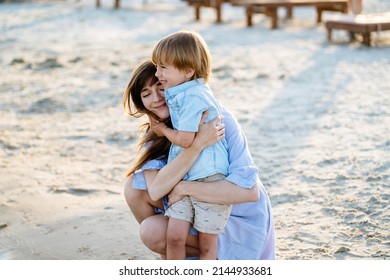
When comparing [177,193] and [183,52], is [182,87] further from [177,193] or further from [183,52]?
[177,193]

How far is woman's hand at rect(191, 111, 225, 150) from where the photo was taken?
9.49 ft

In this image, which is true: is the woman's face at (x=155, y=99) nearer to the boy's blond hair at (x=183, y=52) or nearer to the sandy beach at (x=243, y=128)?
the boy's blond hair at (x=183, y=52)

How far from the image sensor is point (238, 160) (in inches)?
116

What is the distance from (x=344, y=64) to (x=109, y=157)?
14.4 feet

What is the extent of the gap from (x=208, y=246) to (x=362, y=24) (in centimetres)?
746

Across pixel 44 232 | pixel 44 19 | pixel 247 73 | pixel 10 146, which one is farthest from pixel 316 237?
pixel 44 19

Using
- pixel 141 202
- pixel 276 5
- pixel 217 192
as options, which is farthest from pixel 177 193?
pixel 276 5

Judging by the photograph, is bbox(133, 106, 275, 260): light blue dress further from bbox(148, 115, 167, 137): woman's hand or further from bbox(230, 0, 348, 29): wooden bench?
bbox(230, 0, 348, 29): wooden bench

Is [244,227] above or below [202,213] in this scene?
below

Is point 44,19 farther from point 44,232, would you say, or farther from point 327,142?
point 44,232

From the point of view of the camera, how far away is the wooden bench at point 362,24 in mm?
9758

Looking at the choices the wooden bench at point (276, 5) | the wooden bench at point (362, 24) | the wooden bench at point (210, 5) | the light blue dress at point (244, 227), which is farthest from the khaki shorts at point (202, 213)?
the wooden bench at point (210, 5)

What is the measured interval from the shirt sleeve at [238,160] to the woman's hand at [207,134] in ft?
0.34
